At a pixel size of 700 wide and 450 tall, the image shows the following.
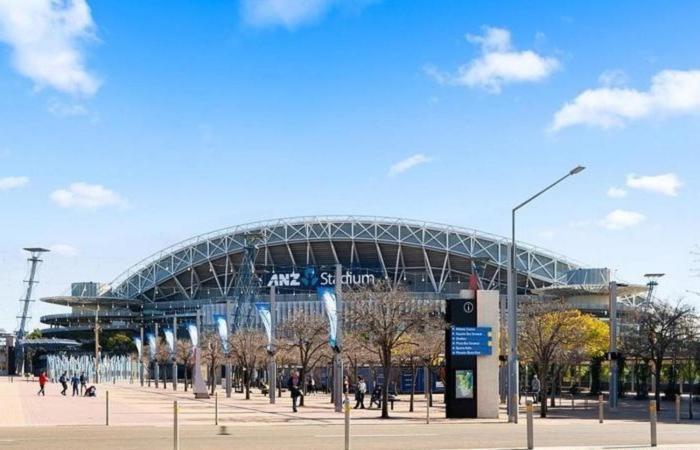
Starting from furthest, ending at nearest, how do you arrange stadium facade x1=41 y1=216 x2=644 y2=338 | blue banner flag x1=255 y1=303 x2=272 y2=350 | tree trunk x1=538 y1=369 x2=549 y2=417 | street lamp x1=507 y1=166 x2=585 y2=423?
stadium facade x1=41 y1=216 x2=644 y2=338, blue banner flag x1=255 y1=303 x2=272 y2=350, tree trunk x1=538 y1=369 x2=549 y2=417, street lamp x1=507 y1=166 x2=585 y2=423

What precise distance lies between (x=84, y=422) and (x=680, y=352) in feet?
132

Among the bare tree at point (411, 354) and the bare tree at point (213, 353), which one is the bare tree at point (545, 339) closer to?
the bare tree at point (411, 354)

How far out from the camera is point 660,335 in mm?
58688

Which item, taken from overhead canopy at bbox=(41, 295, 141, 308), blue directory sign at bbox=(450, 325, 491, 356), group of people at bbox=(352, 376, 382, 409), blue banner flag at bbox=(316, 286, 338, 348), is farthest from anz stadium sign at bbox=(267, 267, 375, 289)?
blue directory sign at bbox=(450, 325, 491, 356)

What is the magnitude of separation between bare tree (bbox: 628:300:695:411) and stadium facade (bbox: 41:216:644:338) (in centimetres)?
6089

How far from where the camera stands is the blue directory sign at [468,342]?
41.3 meters

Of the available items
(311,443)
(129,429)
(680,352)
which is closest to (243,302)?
(680,352)

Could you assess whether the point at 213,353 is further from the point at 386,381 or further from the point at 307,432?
the point at 307,432

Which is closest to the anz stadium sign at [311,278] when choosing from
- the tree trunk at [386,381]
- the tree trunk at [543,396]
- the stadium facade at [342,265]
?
the stadium facade at [342,265]

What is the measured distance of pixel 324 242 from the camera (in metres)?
146

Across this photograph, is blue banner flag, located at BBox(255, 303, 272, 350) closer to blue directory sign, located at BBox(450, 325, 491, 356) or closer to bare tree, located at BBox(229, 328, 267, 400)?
bare tree, located at BBox(229, 328, 267, 400)

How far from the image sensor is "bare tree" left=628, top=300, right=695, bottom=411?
5875cm

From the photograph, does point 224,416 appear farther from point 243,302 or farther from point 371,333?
point 243,302

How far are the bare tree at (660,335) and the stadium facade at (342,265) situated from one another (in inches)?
2397
